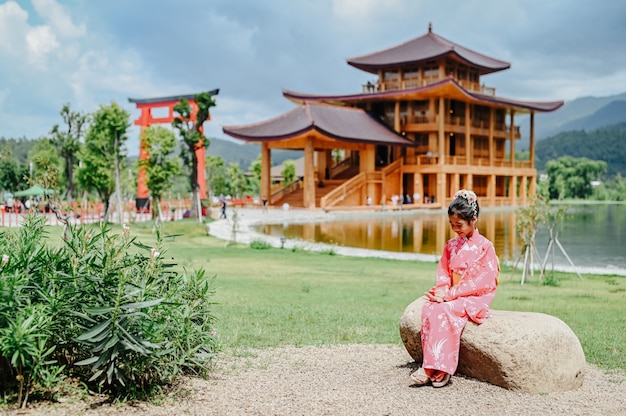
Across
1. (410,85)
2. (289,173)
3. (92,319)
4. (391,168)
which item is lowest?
(92,319)

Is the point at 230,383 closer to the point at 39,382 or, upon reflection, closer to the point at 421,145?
the point at 39,382

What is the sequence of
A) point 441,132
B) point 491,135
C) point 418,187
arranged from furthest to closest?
point 491,135 → point 418,187 → point 441,132

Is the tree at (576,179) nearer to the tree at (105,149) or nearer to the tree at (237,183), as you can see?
the tree at (237,183)

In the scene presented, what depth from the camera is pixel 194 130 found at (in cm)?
2738

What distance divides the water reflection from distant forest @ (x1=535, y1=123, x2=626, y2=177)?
305 feet

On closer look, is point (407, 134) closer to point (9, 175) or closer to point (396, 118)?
point (396, 118)

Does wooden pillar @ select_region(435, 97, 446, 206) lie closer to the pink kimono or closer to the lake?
the lake

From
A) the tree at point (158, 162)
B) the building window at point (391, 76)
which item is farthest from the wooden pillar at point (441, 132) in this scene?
the tree at point (158, 162)

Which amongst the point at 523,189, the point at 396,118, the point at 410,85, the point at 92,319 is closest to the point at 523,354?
the point at 92,319

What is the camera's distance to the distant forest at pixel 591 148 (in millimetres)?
114688

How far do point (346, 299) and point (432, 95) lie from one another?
→ 32.2m

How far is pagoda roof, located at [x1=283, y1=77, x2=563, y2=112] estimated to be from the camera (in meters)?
37.4

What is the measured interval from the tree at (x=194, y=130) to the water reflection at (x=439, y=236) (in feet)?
12.9

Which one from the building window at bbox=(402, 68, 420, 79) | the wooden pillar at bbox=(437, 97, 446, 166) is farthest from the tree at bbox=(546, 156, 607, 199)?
the wooden pillar at bbox=(437, 97, 446, 166)
